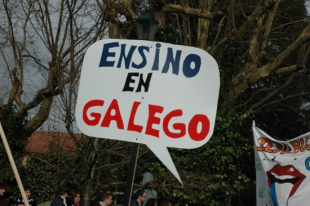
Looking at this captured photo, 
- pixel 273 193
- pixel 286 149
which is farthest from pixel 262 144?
pixel 273 193

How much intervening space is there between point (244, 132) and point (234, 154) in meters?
5.61

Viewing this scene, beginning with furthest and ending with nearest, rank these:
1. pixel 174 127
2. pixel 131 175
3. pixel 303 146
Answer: pixel 303 146
pixel 131 175
pixel 174 127

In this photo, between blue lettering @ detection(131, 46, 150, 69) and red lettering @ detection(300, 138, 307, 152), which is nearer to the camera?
blue lettering @ detection(131, 46, 150, 69)

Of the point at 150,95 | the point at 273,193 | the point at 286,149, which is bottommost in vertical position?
the point at 273,193

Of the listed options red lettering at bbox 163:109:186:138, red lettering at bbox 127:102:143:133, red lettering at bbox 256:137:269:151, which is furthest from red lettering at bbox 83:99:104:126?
red lettering at bbox 256:137:269:151

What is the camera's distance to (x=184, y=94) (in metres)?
3.92

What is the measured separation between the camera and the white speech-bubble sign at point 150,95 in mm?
3875

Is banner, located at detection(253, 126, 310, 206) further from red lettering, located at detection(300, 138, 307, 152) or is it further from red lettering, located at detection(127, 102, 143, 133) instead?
red lettering, located at detection(127, 102, 143, 133)

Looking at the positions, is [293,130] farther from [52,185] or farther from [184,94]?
[184,94]

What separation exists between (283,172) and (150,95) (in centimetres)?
682

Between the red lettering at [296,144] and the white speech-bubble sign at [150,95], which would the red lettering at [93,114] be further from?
the red lettering at [296,144]

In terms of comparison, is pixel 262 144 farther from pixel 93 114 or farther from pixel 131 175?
pixel 93 114

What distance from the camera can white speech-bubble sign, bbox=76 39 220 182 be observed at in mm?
3875

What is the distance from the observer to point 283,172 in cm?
1026
